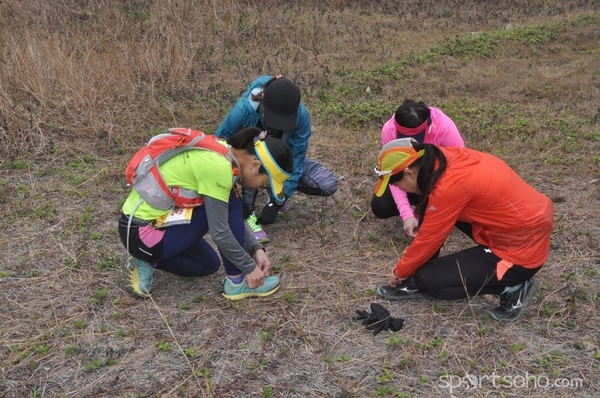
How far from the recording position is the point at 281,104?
129 inches

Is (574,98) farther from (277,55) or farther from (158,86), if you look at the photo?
(158,86)

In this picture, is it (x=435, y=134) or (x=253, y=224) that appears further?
(x=253, y=224)

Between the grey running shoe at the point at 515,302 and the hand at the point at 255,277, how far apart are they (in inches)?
48.3

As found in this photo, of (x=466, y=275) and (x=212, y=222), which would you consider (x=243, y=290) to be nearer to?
(x=212, y=222)

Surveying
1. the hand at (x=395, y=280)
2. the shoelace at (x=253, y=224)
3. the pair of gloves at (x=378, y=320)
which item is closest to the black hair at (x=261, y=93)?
the shoelace at (x=253, y=224)

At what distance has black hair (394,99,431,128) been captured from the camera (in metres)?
3.28

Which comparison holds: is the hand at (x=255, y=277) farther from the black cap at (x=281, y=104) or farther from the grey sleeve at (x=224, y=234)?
the black cap at (x=281, y=104)

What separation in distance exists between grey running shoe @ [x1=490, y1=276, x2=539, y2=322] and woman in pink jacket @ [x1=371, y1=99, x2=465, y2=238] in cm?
66

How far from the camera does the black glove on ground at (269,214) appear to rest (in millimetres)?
3656

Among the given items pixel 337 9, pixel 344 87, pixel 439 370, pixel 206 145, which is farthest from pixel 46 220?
pixel 337 9

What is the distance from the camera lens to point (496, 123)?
5.45m

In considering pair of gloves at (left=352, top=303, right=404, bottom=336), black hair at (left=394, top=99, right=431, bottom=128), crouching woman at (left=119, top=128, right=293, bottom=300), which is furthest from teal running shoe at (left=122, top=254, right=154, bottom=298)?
black hair at (left=394, top=99, right=431, bottom=128)

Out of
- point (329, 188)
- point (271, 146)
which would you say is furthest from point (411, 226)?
point (271, 146)

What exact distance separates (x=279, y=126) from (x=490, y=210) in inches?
55.2
